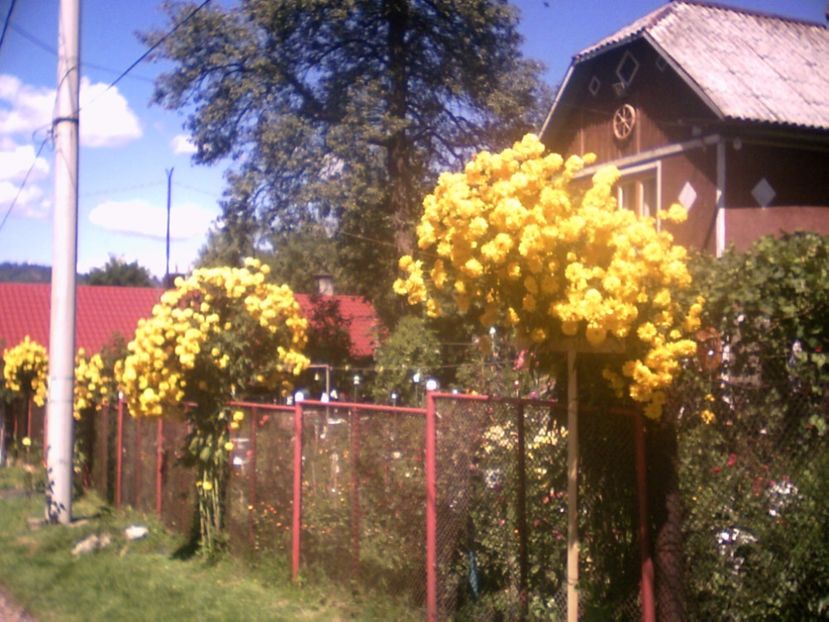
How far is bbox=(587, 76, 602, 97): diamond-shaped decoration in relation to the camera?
51.0 ft

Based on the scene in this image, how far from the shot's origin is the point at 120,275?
72062mm

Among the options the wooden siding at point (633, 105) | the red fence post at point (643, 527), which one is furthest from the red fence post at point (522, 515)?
the wooden siding at point (633, 105)

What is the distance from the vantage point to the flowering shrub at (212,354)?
10000 mm

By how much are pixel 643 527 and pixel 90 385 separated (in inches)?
454

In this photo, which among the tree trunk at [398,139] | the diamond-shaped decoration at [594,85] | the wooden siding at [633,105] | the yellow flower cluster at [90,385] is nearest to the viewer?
the wooden siding at [633,105]

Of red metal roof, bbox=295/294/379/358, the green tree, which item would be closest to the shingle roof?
red metal roof, bbox=295/294/379/358

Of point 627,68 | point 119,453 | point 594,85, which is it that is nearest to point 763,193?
point 627,68

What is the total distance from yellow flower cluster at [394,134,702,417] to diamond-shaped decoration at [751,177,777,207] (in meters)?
8.11

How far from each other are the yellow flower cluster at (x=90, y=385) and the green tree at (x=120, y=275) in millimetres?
57270

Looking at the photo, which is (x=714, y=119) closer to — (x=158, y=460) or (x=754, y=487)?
(x=754, y=487)

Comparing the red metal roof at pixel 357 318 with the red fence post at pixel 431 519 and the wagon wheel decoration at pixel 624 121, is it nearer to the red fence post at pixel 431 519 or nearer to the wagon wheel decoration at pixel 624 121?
the wagon wheel decoration at pixel 624 121

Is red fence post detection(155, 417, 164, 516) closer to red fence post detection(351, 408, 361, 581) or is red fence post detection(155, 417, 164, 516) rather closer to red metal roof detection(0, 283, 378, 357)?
red fence post detection(351, 408, 361, 581)

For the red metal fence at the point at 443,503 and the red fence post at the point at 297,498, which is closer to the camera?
the red metal fence at the point at 443,503

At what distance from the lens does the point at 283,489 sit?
31.7 feet
